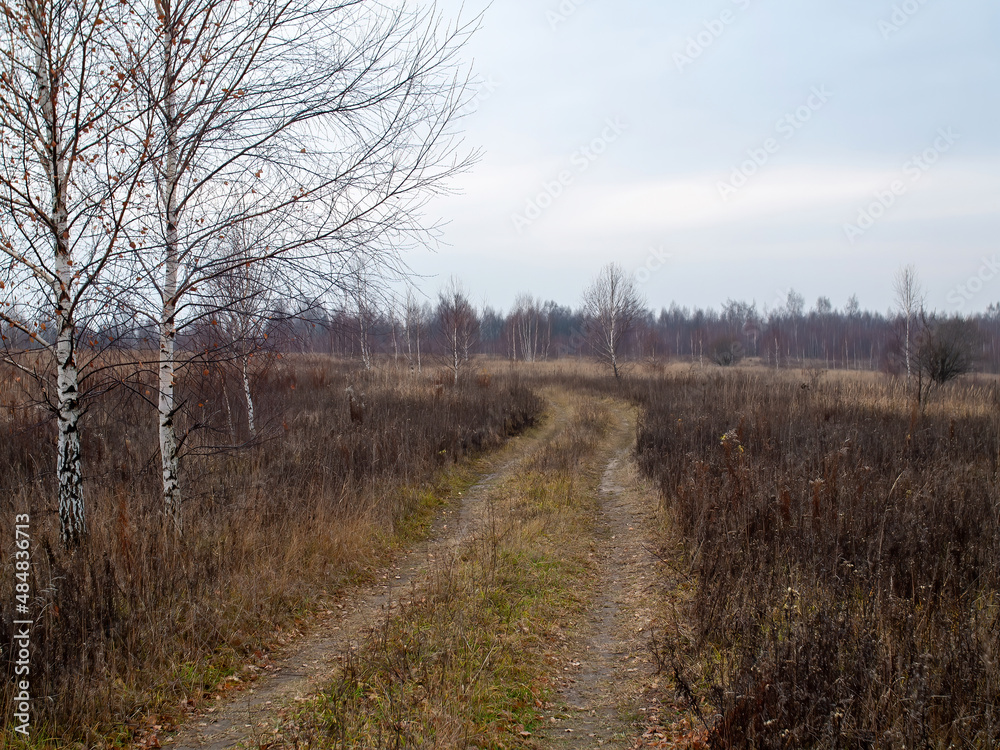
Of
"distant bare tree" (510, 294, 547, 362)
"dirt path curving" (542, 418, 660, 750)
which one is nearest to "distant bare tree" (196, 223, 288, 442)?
"dirt path curving" (542, 418, 660, 750)

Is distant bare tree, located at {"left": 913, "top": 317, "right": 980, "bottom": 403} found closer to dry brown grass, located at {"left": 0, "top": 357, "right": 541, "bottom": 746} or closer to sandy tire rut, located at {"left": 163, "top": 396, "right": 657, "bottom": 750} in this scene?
sandy tire rut, located at {"left": 163, "top": 396, "right": 657, "bottom": 750}

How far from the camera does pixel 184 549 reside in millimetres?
4664

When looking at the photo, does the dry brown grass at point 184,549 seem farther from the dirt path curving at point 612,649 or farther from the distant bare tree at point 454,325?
the distant bare tree at point 454,325

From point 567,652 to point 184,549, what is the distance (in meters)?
3.20

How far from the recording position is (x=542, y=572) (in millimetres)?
5492

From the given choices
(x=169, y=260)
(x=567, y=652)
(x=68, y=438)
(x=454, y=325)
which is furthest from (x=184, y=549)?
(x=454, y=325)

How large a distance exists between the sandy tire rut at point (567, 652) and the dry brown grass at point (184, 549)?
27cm

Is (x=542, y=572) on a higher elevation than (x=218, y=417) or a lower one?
lower

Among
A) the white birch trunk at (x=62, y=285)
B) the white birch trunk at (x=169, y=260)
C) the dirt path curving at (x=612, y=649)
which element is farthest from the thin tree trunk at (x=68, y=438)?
the dirt path curving at (x=612, y=649)

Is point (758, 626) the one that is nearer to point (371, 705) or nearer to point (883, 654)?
point (883, 654)

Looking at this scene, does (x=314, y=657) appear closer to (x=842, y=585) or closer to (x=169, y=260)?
(x=169, y=260)

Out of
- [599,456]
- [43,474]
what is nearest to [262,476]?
[43,474]

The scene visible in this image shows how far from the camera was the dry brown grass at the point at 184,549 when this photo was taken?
129 inches

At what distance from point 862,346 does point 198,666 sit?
89.6m
